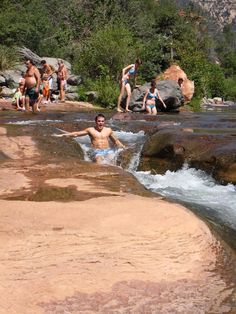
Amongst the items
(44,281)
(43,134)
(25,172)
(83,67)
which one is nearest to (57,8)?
(83,67)

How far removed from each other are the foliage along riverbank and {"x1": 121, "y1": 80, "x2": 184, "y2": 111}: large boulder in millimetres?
1743

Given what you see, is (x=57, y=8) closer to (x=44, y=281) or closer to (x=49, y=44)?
(x=49, y=44)

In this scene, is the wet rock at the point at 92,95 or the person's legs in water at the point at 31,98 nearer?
the person's legs in water at the point at 31,98

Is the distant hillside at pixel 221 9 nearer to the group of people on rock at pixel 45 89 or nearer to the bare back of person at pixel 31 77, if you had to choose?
the group of people on rock at pixel 45 89

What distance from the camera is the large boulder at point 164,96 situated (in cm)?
1794

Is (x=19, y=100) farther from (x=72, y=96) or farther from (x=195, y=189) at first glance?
(x=195, y=189)

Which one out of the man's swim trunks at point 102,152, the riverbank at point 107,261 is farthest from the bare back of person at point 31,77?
the riverbank at point 107,261

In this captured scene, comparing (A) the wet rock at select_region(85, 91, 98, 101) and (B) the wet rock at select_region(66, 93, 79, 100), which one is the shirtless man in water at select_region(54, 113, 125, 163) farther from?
(B) the wet rock at select_region(66, 93, 79, 100)

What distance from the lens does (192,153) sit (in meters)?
8.46

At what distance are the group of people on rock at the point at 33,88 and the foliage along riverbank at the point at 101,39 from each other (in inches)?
77.2

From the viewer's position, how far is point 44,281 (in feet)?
10.4

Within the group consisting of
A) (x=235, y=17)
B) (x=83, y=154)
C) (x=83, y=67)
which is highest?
(x=235, y=17)

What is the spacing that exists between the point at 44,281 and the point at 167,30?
40.5 metres

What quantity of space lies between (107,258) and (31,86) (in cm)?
1175
